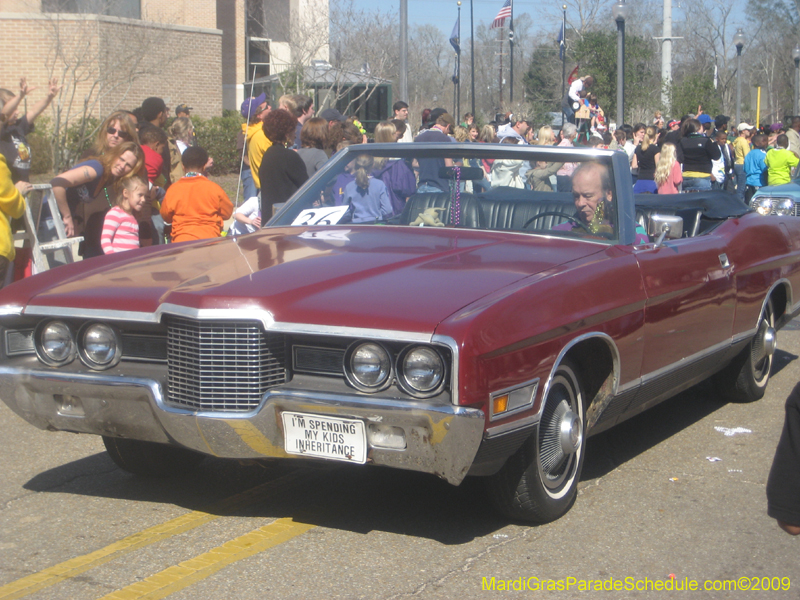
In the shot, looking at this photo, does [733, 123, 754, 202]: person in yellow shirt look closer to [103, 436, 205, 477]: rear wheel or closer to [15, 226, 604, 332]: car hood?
[15, 226, 604, 332]: car hood

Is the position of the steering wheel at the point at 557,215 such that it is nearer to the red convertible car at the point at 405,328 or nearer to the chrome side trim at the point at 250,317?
the red convertible car at the point at 405,328

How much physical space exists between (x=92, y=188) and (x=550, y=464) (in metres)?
5.13

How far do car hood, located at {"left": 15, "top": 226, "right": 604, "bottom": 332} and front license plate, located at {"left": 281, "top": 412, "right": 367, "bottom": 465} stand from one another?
351 millimetres

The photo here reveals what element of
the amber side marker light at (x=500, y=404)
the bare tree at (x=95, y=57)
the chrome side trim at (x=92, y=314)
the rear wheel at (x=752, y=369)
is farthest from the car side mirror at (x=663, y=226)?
the bare tree at (x=95, y=57)

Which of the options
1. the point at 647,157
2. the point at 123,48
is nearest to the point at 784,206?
the point at 647,157

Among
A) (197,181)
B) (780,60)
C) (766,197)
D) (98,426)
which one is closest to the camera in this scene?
(98,426)

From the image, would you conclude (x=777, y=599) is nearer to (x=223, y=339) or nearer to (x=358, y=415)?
(x=358, y=415)

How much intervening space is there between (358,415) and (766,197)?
1082 cm

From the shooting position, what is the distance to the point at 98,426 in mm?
3826

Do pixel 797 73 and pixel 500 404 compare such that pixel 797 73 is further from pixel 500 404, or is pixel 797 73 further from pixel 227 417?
pixel 227 417

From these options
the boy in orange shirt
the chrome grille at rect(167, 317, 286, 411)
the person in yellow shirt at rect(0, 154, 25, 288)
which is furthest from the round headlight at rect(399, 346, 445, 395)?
the boy in orange shirt

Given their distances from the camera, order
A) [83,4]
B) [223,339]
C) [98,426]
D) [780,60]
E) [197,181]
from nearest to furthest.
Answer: [223,339]
[98,426]
[197,181]
[83,4]
[780,60]

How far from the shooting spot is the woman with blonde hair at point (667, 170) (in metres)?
10.6

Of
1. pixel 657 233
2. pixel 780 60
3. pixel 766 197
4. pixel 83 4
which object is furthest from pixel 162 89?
pixel 780 60
